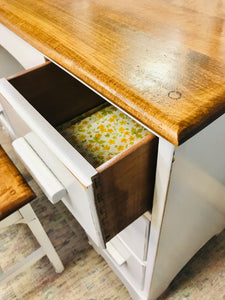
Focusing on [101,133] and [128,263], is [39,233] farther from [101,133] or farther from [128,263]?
[101,133]

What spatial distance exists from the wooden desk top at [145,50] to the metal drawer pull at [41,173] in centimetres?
17

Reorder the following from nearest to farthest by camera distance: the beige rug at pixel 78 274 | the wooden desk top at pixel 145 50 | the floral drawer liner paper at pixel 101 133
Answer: the wooden desk top at pixel 145 50, the floral drawer liner paper at pixel 101 133, the beige rug at pixel 78 274

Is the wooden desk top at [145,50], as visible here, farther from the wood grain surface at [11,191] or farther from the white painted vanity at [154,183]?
the wood grain surface at [11,191]

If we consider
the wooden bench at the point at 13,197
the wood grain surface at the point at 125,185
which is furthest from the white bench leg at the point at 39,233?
the wood grain surface at the point at 125,185

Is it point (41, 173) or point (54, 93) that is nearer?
point (41, 173)

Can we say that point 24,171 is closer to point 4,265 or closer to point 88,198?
point 4,265

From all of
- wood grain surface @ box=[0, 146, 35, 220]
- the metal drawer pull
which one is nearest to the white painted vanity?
the metal drawer pull

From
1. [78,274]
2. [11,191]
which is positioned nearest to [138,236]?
[11,191]

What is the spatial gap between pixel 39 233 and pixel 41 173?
0.39 metres

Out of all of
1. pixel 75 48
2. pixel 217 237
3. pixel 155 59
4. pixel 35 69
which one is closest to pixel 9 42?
pixel 35 69

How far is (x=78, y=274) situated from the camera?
37.6 inches

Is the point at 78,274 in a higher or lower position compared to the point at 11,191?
lower

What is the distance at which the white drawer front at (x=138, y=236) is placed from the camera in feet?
1.80

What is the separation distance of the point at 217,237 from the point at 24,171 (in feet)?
2.97
